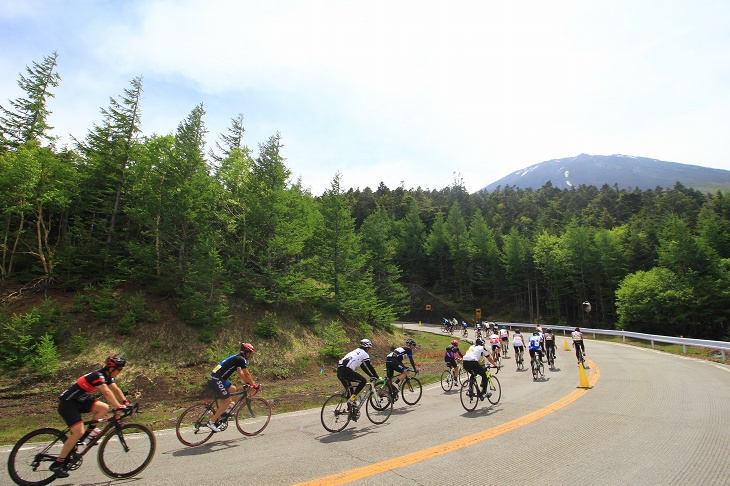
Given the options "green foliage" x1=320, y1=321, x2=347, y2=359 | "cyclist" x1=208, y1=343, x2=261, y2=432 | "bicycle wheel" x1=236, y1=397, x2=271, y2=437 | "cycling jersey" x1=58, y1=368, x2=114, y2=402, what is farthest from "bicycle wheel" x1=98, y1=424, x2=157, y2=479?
"green foliage" x1=320, y1=321, x2=347, y2=359

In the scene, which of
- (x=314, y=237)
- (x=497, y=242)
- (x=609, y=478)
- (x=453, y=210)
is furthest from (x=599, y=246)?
(x=609, y=478)

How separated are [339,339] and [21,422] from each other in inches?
577

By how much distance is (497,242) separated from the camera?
2970 inches

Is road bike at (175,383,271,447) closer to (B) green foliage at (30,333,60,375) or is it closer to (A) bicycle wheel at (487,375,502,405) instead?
(A) bicycle wheel at (487,375,502,405)

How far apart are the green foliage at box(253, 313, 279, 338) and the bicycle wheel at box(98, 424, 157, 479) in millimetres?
15065

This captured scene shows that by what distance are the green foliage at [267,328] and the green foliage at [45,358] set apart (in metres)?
9.52

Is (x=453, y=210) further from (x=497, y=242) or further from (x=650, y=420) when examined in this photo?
(x=650, y=420)

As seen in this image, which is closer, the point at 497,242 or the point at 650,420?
the point at 650,420

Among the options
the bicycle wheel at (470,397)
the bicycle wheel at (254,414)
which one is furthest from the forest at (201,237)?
the bicycle wheel at (470,397)

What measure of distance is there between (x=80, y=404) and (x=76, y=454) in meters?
0.80

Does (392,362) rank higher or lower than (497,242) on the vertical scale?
lower

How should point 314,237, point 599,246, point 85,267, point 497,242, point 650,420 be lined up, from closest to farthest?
point 650,420, point 85,267, point 314,237, point 599,246, point 497,242

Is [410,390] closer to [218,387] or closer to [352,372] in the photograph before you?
[352,372]

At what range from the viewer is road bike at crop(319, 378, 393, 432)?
8125mm
